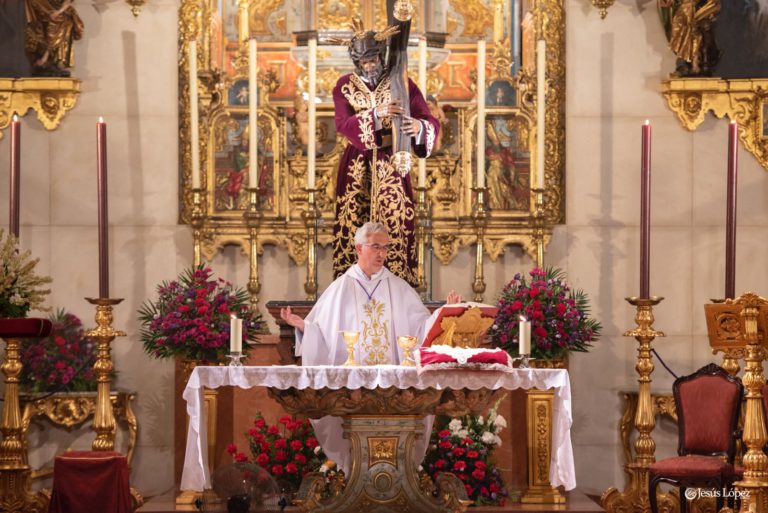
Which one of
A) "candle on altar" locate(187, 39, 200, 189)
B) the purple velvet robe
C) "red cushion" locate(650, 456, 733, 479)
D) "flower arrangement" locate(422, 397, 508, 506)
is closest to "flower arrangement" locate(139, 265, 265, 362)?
the purple velvet robe

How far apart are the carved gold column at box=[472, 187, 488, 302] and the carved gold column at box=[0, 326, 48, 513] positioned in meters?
3.48

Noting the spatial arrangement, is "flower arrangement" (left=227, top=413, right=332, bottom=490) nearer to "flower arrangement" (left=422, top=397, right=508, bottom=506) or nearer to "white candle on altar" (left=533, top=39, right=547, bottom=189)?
"flower arrangement" (left=422, top=397, right=508, bottom=506)

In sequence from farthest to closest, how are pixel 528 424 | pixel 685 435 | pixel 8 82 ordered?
pixel 8 82, pixel 528 424, pixel 685 435

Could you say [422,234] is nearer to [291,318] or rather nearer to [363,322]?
[363,322]

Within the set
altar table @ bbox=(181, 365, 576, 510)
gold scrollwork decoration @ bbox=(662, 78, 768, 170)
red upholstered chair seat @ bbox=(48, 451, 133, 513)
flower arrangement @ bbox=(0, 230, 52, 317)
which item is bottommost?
red upholstered chair seat @ bbox=(48, 451, 133, 513)

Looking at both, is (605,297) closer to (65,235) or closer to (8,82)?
(65,235)

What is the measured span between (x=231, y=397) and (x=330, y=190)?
2.05 metres

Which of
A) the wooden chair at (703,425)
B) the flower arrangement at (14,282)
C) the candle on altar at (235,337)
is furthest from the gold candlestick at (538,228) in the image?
the flower arrangement at (14,282)

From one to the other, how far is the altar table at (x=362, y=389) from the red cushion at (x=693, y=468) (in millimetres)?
840

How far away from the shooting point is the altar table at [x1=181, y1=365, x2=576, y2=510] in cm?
736

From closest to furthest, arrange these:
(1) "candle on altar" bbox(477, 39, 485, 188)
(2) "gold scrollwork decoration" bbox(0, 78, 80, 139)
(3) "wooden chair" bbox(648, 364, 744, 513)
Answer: (3) "wooden chair" bbox(648, 364, 744, 513)
(1) "candle on altar" bbox(477, 39, 485, 188)
(2) "gold scrollwork decoration" bbox(0, 78, 80, 139)

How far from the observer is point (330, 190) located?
35.9 feet

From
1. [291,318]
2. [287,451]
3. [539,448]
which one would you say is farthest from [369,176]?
[539,448]

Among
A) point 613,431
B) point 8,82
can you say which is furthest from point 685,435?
point 8,82
